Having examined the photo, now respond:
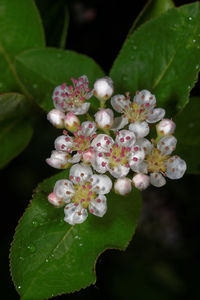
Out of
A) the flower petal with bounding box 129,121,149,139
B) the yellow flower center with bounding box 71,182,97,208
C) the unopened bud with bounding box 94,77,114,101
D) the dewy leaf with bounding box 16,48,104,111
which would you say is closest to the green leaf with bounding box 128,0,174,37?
the dewy leaf with bounding box 16,48,104,111

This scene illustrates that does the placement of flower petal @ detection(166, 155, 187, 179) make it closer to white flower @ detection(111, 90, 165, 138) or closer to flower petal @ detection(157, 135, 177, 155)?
flower petal @ detection(157, 135, 177, 155)

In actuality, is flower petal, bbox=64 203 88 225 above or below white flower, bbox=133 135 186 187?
below

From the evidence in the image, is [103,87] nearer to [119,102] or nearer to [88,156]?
[119,102]

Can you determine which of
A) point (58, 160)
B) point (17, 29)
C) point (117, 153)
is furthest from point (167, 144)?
point (17, 29)

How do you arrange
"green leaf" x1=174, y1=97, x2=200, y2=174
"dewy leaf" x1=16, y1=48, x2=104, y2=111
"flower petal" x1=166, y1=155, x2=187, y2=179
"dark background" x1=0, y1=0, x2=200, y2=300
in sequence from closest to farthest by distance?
"flower petal" x1=166, y1=155, x2=187, y2=179 → "green leaf" x1=174, y1=97, x2=200, y2=174 → "dewy leaf" x1=16, y1=48, x2=104, y2=111 → "dark background" x1=0, y1=0, x2=200, y2=300

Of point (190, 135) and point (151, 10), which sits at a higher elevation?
point (151, 10)

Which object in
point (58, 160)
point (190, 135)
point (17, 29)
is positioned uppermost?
point (17, 29)

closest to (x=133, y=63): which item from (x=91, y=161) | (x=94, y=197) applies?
(x=91, y=161)
